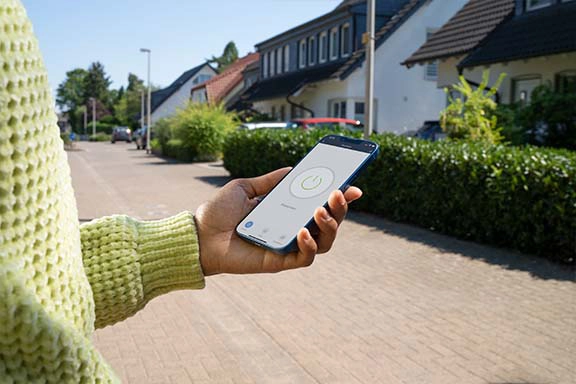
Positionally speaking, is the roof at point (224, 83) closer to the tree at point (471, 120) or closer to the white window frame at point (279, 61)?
the white window frame at point (279, 61)

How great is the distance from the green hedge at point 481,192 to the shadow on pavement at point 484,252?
16cm

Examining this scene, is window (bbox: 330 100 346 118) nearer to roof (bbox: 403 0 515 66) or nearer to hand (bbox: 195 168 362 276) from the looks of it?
roof (bbox: 403 0 515 66)

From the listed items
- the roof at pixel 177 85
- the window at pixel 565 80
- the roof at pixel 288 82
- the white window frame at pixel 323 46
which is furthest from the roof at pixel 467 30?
the roof at pixel 177 85

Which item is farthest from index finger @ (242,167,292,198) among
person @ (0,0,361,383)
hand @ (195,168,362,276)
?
person @ (0,0,361,383)

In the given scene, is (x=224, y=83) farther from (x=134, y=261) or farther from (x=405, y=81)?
(x=134, y=261)

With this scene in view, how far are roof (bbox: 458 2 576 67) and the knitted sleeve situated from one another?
54.2 ft

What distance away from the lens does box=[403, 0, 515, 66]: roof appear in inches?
867

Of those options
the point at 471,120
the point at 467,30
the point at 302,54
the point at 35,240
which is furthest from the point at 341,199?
the point at 302,54

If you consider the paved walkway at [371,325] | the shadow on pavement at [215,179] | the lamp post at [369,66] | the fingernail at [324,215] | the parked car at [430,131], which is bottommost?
the paved walkway at [371,325]

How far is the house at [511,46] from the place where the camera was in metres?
17.8

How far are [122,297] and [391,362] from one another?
3.79 metres

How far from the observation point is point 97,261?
158 centimetres

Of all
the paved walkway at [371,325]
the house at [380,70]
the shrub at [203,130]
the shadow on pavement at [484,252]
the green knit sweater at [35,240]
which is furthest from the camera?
the house at [380,70]

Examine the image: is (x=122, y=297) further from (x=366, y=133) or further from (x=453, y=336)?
(x=366, y=133)
